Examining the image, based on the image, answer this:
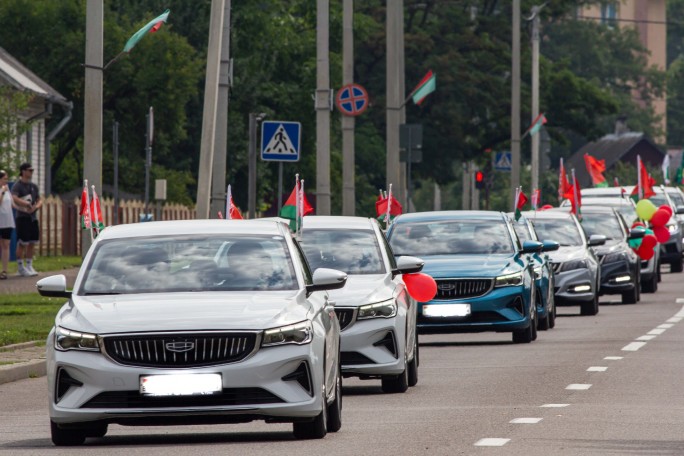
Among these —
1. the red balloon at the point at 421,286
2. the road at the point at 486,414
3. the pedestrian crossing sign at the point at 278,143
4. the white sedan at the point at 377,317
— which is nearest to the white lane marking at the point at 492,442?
the road at the point at 486,414

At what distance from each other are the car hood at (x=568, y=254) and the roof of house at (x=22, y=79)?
21.7m

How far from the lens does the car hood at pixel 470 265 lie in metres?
23.3

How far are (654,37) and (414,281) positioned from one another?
13579cm

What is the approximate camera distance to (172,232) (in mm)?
13883

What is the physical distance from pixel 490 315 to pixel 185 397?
36.9 ft

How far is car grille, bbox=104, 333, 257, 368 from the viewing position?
1233 centimetres

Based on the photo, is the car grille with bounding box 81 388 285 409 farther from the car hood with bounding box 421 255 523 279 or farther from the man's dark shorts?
the man's dark shorts

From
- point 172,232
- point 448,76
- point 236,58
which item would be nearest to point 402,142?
point 236,58

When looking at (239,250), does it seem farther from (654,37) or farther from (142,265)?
(654,37)

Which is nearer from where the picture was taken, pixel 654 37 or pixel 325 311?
pixel 325 311

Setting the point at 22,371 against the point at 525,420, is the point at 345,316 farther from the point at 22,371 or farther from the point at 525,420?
the point at 22,371

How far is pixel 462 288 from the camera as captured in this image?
2334cm

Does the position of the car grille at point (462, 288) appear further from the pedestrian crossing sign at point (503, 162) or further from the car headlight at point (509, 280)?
the pedestrian crossing sign at point (503, 162)

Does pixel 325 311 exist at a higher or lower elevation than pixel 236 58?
lower
